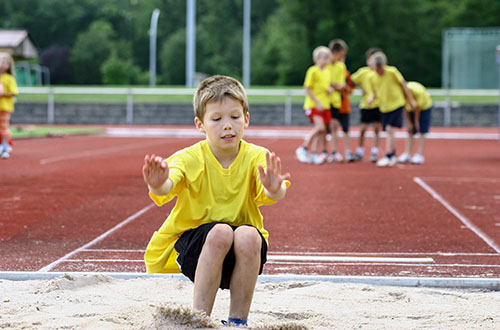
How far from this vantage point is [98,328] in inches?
145

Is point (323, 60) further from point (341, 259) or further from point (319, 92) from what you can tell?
point (341, 259)

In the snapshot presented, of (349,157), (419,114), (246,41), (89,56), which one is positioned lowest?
(349,157)

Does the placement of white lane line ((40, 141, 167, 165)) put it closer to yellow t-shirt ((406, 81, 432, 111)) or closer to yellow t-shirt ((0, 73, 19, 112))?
yellow t-shirt ((0, 73, 19, 112))

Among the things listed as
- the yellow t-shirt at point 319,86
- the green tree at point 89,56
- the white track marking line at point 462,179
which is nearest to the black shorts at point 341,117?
the yellow t-shirt at point 319,86

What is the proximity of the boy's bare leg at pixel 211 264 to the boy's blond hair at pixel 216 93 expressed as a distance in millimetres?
583

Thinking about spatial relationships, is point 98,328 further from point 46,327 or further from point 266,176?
point 266,176

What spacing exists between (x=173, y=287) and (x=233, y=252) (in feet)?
3.71

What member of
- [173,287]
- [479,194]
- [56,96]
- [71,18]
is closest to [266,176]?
[173,287]

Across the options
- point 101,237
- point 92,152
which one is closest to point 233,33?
point 92,152

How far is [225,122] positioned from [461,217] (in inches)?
184

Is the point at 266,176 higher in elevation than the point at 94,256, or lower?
higher

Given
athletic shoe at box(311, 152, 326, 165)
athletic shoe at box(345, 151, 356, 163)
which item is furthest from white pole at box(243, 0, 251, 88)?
athletic shoe at box(311, 152, 326, 165)

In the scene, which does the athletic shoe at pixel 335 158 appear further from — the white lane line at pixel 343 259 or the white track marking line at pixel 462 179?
the white lane line at pixel 343 259

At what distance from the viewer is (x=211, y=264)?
3600mm
